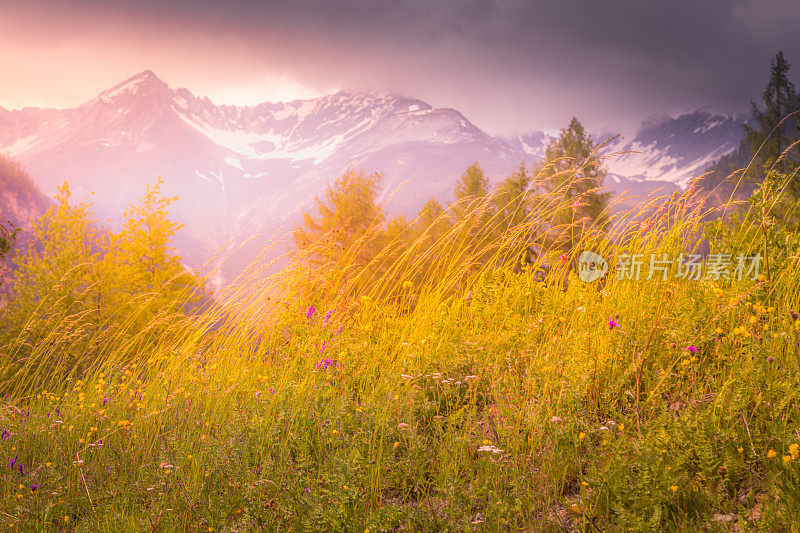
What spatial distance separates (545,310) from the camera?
2986 mm

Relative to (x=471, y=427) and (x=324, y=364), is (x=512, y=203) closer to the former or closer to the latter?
(x=324, y=364)

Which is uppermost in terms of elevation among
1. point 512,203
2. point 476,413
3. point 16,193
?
point 512,203

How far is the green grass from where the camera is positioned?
1.61 meters

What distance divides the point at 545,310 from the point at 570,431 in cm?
124

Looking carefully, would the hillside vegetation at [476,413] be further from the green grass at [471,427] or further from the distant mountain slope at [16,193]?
the distant mountain slope at [16,193]

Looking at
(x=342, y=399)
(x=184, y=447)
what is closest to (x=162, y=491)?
(x=184, y=447)

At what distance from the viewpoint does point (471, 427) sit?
2.11 meters

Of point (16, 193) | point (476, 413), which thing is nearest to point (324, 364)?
point (476, 413)

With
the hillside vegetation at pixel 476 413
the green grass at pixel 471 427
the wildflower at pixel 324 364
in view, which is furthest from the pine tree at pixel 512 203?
the wildflower at pixel 324 364

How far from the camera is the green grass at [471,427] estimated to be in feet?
5.28

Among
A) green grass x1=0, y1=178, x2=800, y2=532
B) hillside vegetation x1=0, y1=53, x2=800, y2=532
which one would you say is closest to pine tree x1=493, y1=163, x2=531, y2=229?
hillside vegetation x1=0, y1=53, x2=800, y2=532

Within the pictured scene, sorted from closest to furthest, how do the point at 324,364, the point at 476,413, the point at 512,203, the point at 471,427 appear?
the point at 471,427
the point at 476,413
the point at 324,364
the point at 512,203

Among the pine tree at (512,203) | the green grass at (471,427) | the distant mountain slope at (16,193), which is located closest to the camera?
the green grass at (471,427)

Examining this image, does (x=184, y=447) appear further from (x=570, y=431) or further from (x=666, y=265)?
(x=666, y=265)
